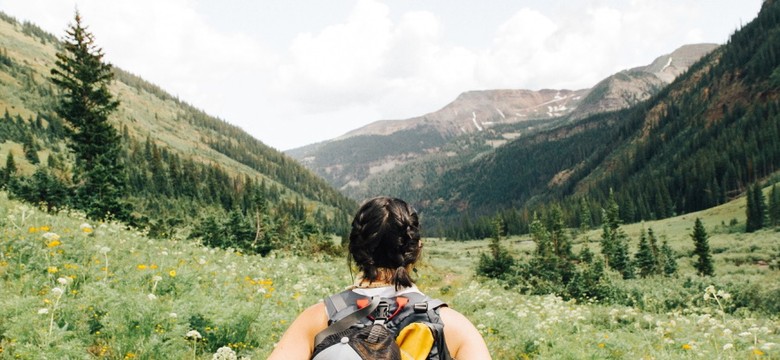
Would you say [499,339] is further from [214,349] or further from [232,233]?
[232,233]

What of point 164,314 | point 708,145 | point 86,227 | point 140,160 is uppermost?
point 140,160

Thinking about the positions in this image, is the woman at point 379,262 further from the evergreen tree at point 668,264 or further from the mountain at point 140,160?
the evergreen tree at point 668,264

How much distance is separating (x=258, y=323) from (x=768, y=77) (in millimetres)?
196482

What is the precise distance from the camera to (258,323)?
716 cm

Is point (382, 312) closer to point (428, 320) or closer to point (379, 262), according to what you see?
point (428, 320)

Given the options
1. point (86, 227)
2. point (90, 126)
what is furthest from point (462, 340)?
point (90, 126)

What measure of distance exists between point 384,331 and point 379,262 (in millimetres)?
613

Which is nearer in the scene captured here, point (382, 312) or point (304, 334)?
point (382, 312)

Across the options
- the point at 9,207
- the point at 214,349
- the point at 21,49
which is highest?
the point at 21,49

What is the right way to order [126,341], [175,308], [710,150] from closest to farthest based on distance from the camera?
[126,341] < [175,308] < [710,150]

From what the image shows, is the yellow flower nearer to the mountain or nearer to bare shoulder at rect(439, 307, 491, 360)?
bare shoulder at rect(439, 307, 491, 360)

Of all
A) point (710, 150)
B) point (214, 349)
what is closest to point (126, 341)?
point (214, 349)

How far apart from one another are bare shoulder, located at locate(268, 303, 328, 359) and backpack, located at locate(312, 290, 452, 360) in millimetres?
90

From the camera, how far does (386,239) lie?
110 inches
